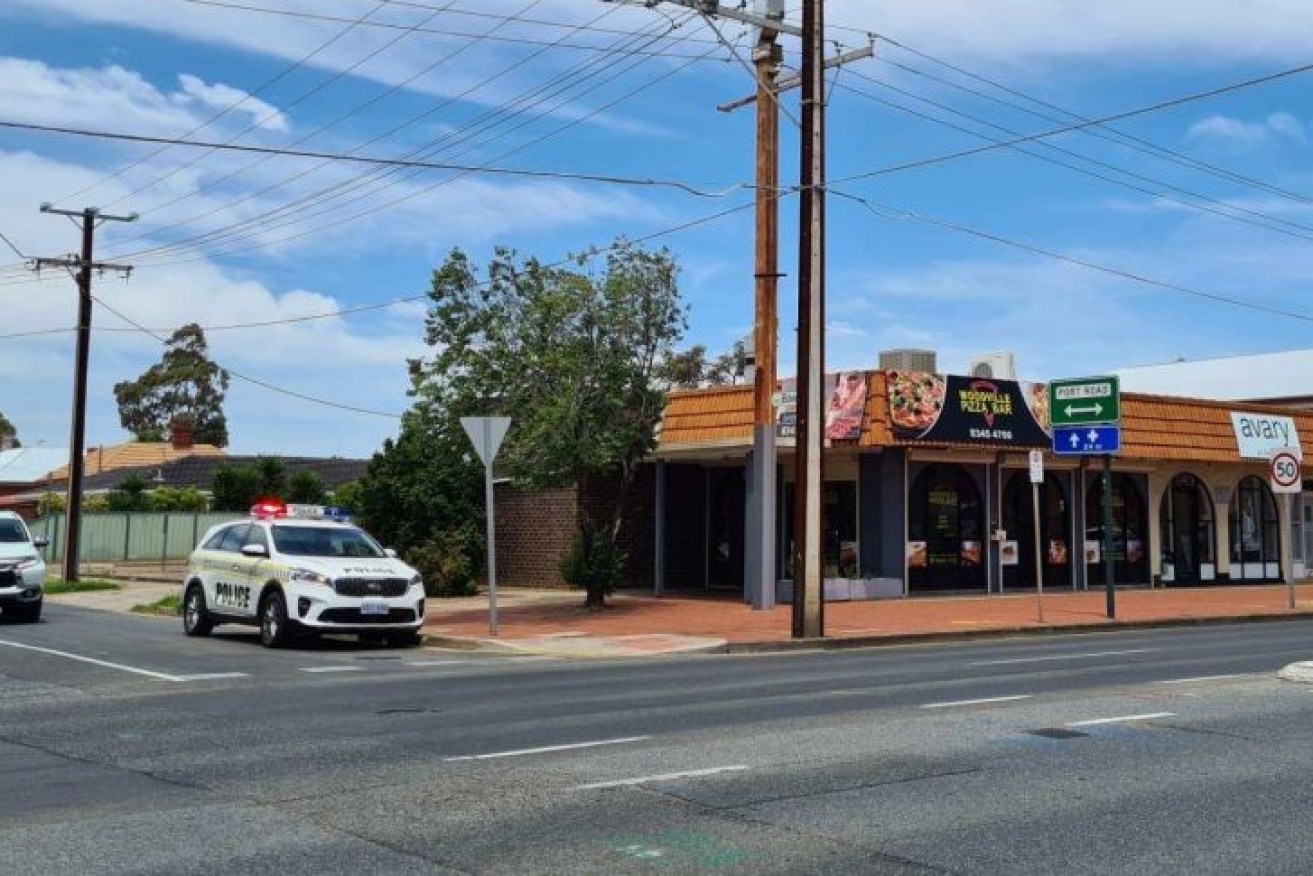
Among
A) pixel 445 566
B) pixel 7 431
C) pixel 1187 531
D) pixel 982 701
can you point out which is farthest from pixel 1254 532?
pixel 7 431

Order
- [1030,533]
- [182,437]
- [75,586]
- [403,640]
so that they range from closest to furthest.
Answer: [403,640] → [1030,533] → [75,586] → [182,437]

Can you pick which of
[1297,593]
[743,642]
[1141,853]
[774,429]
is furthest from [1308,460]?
[1141,853]

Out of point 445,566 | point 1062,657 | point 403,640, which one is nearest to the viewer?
point 1062,657

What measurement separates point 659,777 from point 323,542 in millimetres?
11081

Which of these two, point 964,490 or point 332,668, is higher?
point 964,490

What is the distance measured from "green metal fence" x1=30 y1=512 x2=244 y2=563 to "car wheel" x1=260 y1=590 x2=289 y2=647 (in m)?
29.8

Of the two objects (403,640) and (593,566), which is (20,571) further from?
(593,566)

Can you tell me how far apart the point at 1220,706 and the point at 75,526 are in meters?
31.2

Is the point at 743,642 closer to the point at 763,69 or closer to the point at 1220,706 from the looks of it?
the point at 1220,706

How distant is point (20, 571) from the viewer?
20922 millimetres

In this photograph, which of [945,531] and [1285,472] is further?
A: [945,531]

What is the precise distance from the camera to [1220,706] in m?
11.1

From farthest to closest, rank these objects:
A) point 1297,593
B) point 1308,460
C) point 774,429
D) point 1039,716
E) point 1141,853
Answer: point 1308,460 → point 1297,593 → point 774,429 → point 1039,716 → point 1141,853

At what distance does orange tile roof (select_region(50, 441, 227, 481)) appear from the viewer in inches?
2574
